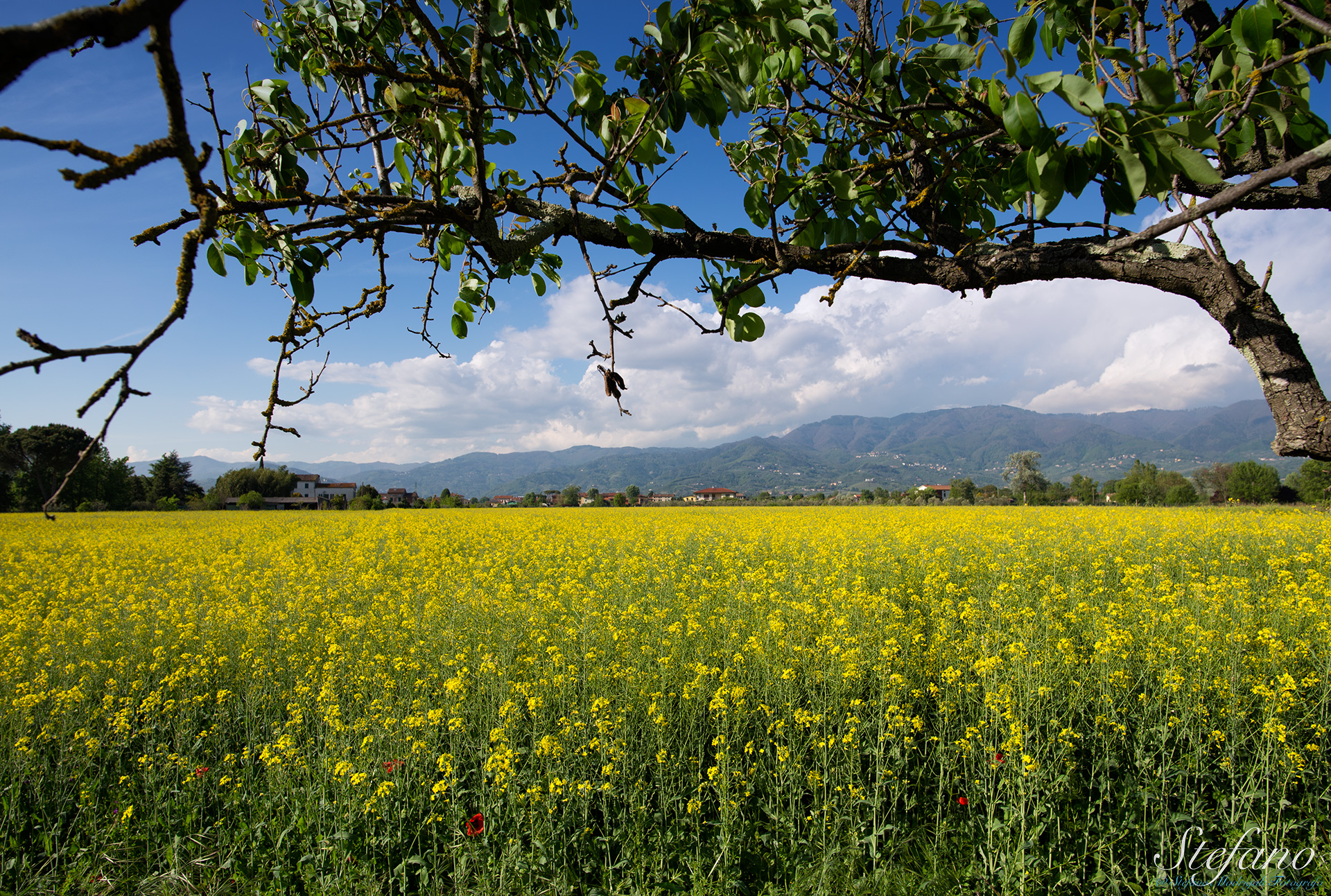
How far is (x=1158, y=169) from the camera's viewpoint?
88cm

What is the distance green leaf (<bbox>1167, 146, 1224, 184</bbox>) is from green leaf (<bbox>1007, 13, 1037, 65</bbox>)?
0.50 m

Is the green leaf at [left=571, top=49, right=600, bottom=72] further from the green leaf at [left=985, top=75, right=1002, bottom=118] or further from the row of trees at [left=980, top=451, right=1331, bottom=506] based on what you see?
the row of trees at [left=980, top=451, right=1331, bottom=506]

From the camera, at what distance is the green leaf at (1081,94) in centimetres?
83

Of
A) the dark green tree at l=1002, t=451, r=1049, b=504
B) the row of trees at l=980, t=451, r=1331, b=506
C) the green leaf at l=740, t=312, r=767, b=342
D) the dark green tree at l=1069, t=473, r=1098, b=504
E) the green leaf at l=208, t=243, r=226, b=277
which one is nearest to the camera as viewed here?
the green leaf at l=208, t=243, r=226, b=277

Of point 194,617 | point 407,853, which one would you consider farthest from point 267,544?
point 407,853

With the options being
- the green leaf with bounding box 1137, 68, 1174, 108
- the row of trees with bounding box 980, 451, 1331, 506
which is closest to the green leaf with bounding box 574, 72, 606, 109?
the green leaf with bounding box 1137, 68, 1174, 108

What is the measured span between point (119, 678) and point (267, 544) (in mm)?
9943

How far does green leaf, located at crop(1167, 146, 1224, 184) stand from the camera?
78 cm

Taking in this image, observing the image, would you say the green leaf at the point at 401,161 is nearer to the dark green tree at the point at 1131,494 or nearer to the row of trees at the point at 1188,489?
the row of trees at the point at 1188,489

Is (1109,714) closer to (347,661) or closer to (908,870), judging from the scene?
(908,870)

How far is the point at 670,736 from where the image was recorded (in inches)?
139

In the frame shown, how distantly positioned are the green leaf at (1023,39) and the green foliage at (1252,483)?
2150 inches

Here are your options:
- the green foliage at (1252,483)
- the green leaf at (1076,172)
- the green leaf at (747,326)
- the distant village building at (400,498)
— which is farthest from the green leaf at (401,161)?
the green foliage at (1252,483)

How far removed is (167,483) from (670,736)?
5997 cm
